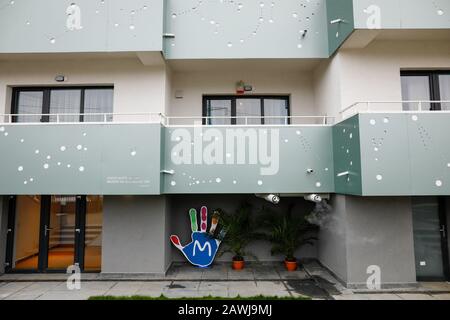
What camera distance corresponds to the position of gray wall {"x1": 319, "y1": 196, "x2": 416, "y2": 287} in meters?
6.93

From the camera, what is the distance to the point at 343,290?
22.6 ft

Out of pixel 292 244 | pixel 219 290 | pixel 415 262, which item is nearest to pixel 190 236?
pixel 219 290

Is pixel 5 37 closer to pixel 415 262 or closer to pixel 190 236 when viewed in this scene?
pixel 190 236

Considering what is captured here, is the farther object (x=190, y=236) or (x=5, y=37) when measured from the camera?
(x=190, y=236)

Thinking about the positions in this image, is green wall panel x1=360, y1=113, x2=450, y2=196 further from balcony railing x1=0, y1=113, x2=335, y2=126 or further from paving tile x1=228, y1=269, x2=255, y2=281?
paving tile x1=228, y1=269, x2=255, y2=281

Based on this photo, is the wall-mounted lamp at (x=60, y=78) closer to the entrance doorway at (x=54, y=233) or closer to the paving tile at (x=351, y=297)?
the entrance doorway at (x=54, y=233)

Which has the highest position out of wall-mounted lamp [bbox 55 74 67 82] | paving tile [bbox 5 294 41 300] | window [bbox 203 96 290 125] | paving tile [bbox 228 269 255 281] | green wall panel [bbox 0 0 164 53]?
green wall panel [bbox 0 0 164 53]

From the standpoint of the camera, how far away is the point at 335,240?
7605mm

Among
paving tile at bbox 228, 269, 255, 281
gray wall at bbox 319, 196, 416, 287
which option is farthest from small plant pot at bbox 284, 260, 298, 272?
gray wall at bbox 319, 196, 416, 287

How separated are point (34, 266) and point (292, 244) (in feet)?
24.6

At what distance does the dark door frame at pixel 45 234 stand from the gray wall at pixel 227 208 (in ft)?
8.55

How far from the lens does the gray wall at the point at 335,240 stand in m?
7.11

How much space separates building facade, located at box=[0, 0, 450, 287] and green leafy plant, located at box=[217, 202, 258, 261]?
469 mm
